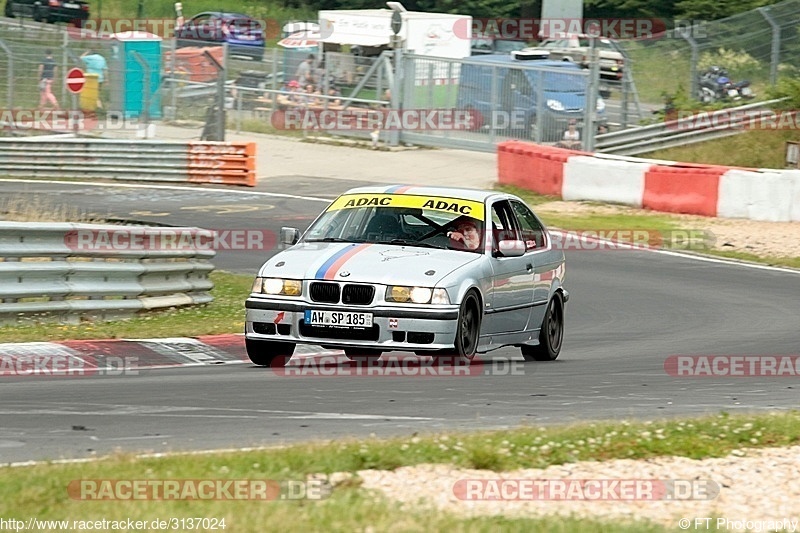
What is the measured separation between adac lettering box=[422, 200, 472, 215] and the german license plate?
62.5 inches

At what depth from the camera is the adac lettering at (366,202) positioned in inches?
467

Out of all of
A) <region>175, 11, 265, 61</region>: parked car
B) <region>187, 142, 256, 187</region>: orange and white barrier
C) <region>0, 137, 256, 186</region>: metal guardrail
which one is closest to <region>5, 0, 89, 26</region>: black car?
<region>175, 11, 265, 61</region>: parked car

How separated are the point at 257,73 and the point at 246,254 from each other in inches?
729

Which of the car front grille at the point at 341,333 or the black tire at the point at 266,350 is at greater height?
the car front grille at the point at 341,333

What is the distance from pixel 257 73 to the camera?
3778cm

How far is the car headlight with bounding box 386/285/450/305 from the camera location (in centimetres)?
1059

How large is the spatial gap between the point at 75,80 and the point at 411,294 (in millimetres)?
24203

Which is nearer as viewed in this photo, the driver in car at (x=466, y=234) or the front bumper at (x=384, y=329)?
the front bumper at (x=384, y=329)

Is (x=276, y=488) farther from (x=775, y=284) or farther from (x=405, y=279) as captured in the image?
(x=775, y=284)

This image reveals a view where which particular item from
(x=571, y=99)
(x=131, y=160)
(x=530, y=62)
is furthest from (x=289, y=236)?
(x=530, y=62)

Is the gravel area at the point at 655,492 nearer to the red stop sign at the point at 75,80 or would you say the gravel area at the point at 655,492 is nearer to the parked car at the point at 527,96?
the parked car at the point at 527,96

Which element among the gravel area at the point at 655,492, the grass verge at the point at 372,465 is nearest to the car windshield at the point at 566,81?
the grass verge at the point at 372,465

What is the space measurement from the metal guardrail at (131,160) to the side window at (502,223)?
17.4 metres

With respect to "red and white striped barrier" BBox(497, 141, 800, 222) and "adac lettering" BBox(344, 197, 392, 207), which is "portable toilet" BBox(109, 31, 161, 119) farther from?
"adac lettering" BBox(344, 197, 392, 207)
